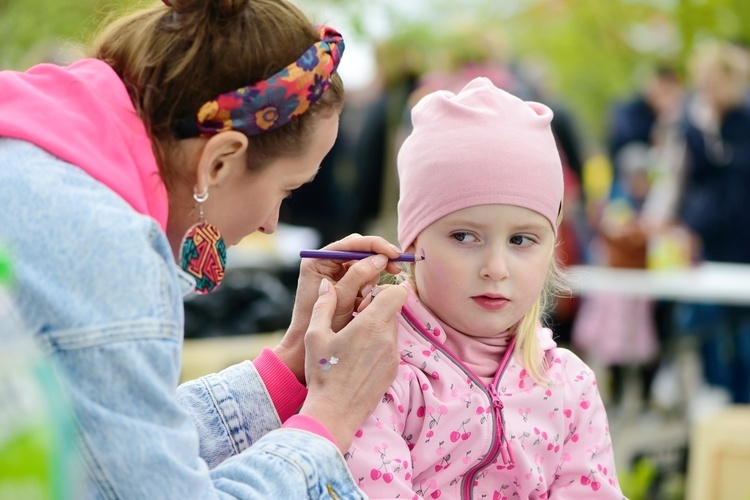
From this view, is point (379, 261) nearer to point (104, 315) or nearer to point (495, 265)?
point (495, 265)

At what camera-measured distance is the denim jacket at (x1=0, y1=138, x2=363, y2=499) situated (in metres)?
1.16

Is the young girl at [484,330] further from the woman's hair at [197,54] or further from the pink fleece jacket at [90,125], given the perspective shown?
the pink fleece jacket at [90,125]

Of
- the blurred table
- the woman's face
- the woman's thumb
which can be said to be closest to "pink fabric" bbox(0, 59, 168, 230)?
the woman's face

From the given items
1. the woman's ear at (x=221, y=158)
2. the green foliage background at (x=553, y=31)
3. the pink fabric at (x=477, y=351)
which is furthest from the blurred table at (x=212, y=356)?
the green foliage background at (x=553, y=31)

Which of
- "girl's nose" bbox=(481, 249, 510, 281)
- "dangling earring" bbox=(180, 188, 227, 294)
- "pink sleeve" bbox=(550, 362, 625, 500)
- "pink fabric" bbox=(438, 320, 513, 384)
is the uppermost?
"dangling earring" bbox=(180, 188, 227, 294)

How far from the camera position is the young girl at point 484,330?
160 centimetres

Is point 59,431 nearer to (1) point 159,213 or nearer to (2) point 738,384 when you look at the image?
(1) point 159,213

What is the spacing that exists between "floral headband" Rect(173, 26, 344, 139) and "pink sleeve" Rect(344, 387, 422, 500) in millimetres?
467

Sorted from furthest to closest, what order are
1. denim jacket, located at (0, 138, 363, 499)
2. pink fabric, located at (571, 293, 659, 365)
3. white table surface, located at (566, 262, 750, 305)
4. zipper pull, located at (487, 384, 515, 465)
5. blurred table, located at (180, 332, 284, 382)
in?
1. pink fabric, located at (571, 293, 659, 365)
2. white table surface, located at (566, 262, 750, 305)
3. blurred table, located at (180, 332, 284, 382)
4. zipper pull, located at (487, 384, 515, 465)
5. denim jacket, located at (0, 138, 363, 499)

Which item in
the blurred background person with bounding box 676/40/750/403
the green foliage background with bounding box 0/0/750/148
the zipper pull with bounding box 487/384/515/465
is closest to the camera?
the zipper pull with bounding box 487/384/515/465

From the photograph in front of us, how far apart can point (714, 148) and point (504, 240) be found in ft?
15.2

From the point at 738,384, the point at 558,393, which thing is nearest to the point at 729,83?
the point at 738,384

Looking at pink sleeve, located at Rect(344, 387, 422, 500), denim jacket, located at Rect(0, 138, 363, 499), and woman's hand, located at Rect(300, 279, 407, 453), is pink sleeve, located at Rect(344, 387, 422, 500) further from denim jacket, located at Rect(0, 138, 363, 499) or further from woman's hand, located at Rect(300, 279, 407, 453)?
denim jacket, located at Rect(0, 138, 363, 499)

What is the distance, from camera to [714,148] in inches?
232
